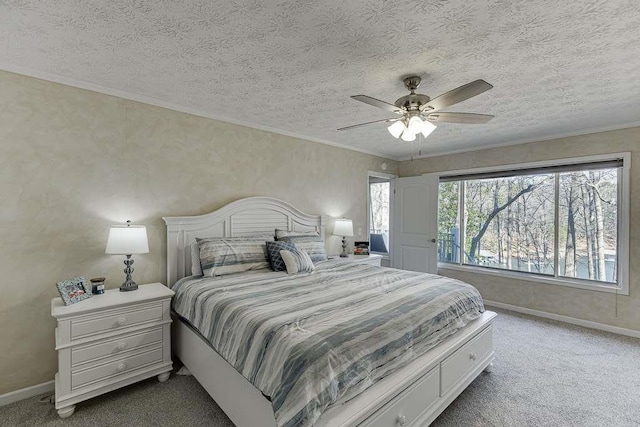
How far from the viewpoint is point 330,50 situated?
1923 millimetres

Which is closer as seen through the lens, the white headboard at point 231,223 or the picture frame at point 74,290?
the picture frame at point 74,290

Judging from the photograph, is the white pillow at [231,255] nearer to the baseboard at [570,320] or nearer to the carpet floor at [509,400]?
the carpet floor at [509,400]

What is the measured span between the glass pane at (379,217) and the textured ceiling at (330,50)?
3224 mm

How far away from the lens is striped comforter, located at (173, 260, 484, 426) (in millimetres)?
1371

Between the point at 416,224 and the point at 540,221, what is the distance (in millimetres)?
1708

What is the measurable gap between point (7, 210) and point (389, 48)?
116 inches

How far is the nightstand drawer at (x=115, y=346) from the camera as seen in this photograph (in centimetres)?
204

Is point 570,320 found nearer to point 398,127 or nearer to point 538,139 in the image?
point 538,139

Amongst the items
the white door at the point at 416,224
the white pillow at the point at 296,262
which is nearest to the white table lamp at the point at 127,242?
the white pillow at the point at 296,262

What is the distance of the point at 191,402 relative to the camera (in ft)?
7.12

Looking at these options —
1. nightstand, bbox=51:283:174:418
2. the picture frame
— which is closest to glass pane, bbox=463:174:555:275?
nightstand, bbox=51:283:174:418

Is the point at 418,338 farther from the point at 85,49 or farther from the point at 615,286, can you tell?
the point at 615,286

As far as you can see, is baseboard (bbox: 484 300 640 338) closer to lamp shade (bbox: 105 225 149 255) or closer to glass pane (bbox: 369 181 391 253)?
glass pane (bbox: 369 181 391 253)

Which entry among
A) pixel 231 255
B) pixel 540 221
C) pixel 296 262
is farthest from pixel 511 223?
pixel 231 255
